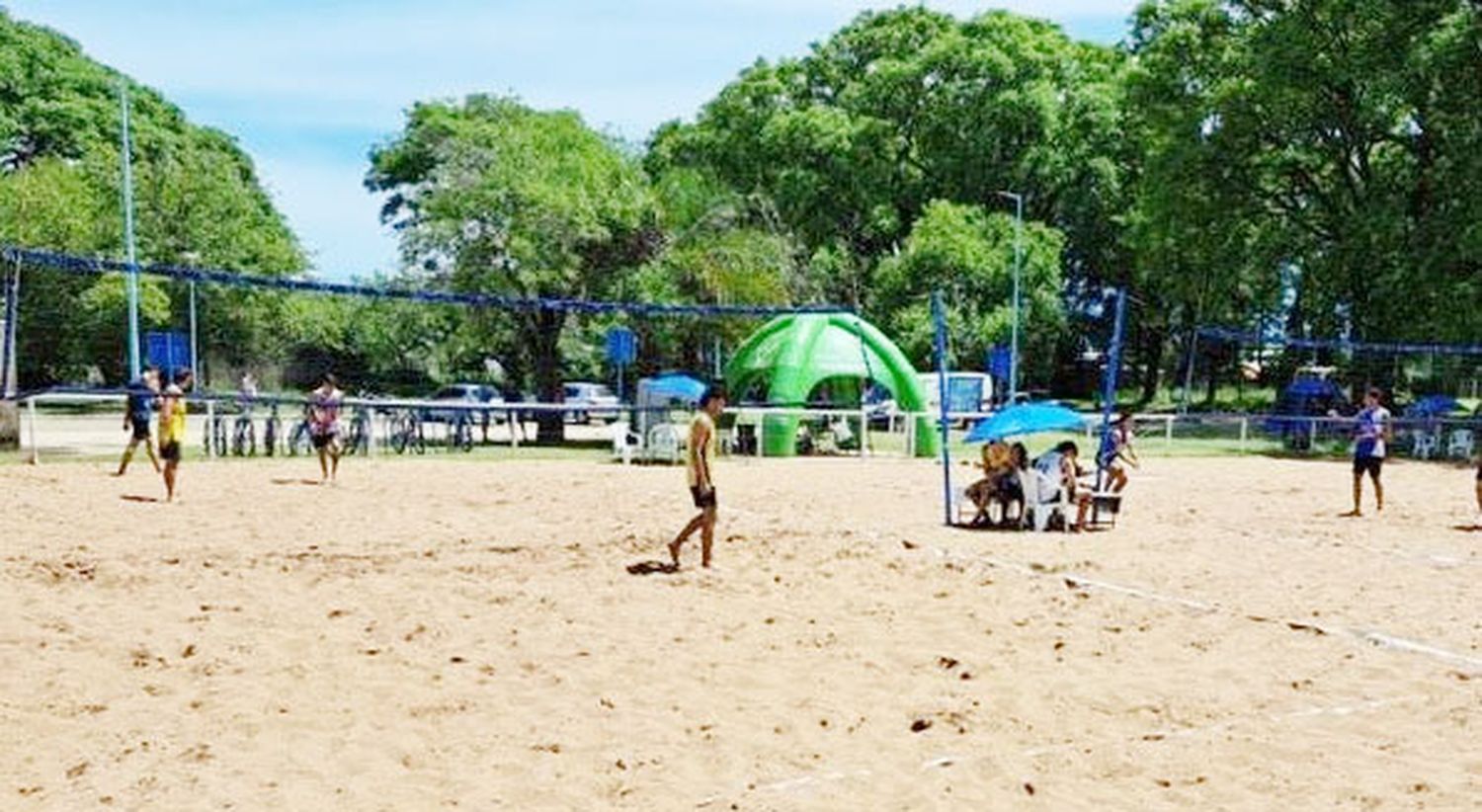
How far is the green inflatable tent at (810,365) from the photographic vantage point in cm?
2720

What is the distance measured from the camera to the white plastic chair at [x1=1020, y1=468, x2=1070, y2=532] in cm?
1507

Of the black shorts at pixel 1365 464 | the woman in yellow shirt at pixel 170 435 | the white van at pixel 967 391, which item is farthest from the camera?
the white van at pixel 967 391

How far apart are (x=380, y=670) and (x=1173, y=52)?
112ft

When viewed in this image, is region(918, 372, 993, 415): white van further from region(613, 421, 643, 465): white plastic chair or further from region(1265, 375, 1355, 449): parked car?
region(613, 421, 643, 465): white plastic chair

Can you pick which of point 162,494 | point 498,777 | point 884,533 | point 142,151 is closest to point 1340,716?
point 498,777

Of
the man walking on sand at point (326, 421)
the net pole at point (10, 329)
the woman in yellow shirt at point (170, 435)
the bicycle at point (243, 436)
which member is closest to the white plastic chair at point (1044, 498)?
the man walking on sand at point (326, 421)

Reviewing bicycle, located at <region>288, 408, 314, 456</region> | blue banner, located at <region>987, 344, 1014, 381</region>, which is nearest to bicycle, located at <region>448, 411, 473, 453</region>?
bicycle, located at <region>288, 408, 314, 456</region>

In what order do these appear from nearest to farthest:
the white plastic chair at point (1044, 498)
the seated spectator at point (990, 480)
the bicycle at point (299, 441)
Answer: the white plastic chair at point (1044, 498) < the seated spectator at point (990, 480) < the bicycle at point (299, 441)

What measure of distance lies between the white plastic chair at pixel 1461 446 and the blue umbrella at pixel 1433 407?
2767 millimetres

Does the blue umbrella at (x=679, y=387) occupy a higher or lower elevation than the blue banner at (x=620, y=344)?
lower

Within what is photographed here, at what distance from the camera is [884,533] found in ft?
47.4

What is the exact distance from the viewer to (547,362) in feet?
104

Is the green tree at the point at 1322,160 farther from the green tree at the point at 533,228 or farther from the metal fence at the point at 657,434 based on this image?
the green tree at the point at 533,228

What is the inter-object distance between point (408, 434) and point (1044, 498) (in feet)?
49.1
